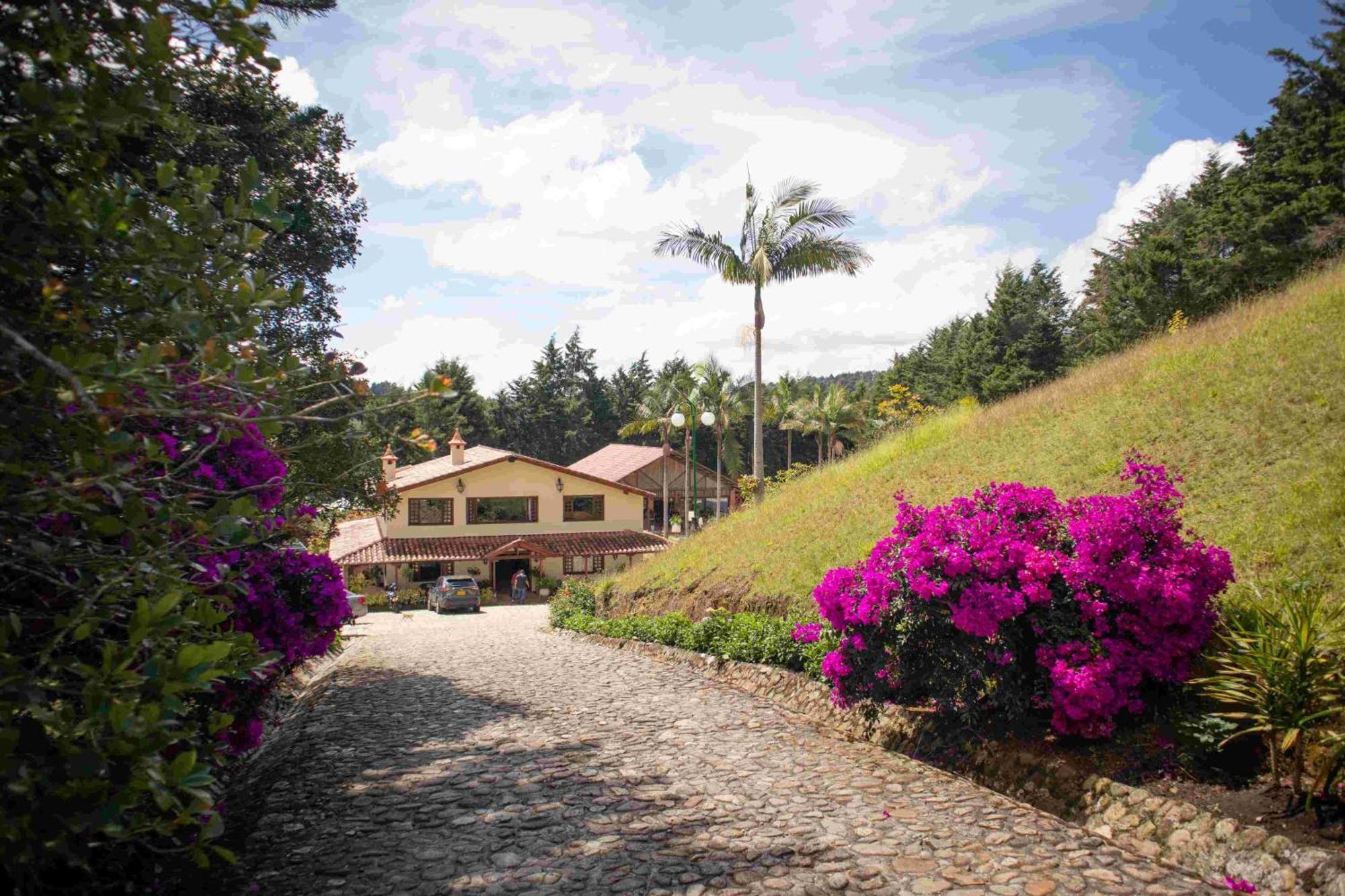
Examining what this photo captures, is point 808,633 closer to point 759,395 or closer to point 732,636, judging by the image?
point 732,636

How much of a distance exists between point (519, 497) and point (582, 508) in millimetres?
3549

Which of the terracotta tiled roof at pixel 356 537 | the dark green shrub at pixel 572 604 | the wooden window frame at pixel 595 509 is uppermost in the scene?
the wooden window frame at pixel 595 509

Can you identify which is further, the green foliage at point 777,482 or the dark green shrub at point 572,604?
the green foliage at point 777,482

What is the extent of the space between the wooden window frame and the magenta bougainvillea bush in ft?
116

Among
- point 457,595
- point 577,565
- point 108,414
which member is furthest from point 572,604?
point 108,414

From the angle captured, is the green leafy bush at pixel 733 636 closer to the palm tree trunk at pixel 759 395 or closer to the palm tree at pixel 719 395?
the palm tree trunk at pixel 759 395

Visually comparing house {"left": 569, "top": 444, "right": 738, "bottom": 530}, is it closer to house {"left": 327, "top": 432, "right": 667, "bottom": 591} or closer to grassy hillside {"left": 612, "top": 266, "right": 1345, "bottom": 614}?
house {"left": 327, "top": 432, "right": 667, "bottom": 591}

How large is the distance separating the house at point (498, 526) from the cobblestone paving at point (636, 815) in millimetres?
29332

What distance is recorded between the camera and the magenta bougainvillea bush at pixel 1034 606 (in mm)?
6262

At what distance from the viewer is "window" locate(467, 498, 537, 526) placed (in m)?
40.6

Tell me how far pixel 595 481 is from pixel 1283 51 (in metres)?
36.3

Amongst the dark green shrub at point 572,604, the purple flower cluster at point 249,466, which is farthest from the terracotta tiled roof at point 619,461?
the purple flower cluster at point 249,466

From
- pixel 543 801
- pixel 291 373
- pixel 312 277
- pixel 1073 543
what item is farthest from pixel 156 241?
pixel 312 277

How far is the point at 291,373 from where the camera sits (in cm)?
321
